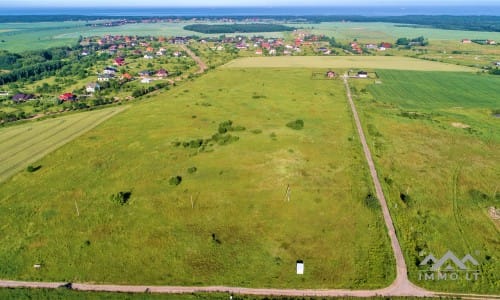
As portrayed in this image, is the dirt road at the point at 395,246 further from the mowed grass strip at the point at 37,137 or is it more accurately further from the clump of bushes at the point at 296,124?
the mowed grass strip at the point at 37,137

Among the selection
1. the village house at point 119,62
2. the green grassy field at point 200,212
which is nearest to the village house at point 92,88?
the green grassy field at point 200,212

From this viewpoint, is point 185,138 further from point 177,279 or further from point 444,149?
point 444,149

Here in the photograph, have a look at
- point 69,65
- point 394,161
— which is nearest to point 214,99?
point 394,161

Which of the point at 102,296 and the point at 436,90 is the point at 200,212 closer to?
the point at 102,296

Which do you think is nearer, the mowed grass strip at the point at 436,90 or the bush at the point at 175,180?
the bush at the point at 175,180

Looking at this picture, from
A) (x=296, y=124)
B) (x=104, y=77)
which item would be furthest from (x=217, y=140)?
(x=104, y=77)

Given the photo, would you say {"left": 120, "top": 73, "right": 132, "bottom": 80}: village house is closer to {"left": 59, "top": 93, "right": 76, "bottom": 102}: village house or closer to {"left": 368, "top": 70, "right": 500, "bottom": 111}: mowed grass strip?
{"left": 59, "top": 93, "right": 76, "bottom": 102}: village house
